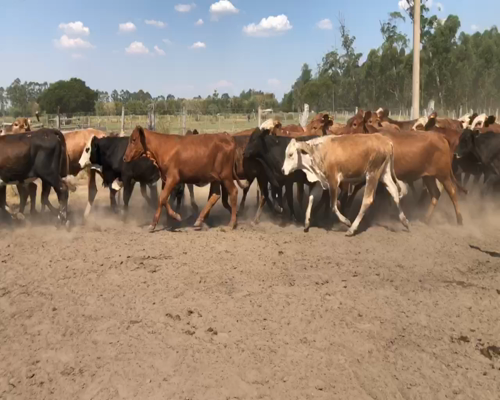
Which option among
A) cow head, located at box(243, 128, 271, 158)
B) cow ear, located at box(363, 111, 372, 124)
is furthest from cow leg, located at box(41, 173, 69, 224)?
cow ear, located at box(363, 111, 372, 124)

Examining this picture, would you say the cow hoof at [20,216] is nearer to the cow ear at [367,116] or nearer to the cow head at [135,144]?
the cow head at [135,144]

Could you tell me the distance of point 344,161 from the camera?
8711mm

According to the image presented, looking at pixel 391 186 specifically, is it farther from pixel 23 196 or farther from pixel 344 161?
pixel 23 196

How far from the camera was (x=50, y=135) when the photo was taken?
9531mm

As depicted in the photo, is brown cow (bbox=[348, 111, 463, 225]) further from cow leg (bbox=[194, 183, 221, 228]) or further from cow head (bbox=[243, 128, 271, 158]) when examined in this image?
cow leg (bbox=[194, 183, 221, 228])

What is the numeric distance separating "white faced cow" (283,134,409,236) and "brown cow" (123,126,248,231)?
3.62ft

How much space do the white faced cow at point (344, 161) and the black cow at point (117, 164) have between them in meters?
2.76

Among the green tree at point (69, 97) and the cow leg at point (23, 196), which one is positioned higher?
the green tree at point (69, 97)

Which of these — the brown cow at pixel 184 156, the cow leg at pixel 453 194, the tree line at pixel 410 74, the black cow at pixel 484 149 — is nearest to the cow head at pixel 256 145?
the brown cow at pixel 184 156

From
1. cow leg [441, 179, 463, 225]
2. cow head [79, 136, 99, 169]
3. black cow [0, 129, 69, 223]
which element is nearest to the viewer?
black cow [0, 129, 69, 223]

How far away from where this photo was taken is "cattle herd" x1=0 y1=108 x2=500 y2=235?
348 inches

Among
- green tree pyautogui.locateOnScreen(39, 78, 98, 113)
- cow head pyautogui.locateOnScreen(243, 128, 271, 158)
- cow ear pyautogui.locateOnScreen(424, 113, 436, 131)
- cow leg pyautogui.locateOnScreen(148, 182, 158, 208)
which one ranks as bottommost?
cow leg pyautogui.locateOnScreen(148, 182, 158, 208)

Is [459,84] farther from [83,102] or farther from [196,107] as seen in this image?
[83,102]

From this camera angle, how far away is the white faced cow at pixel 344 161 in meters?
8.72
